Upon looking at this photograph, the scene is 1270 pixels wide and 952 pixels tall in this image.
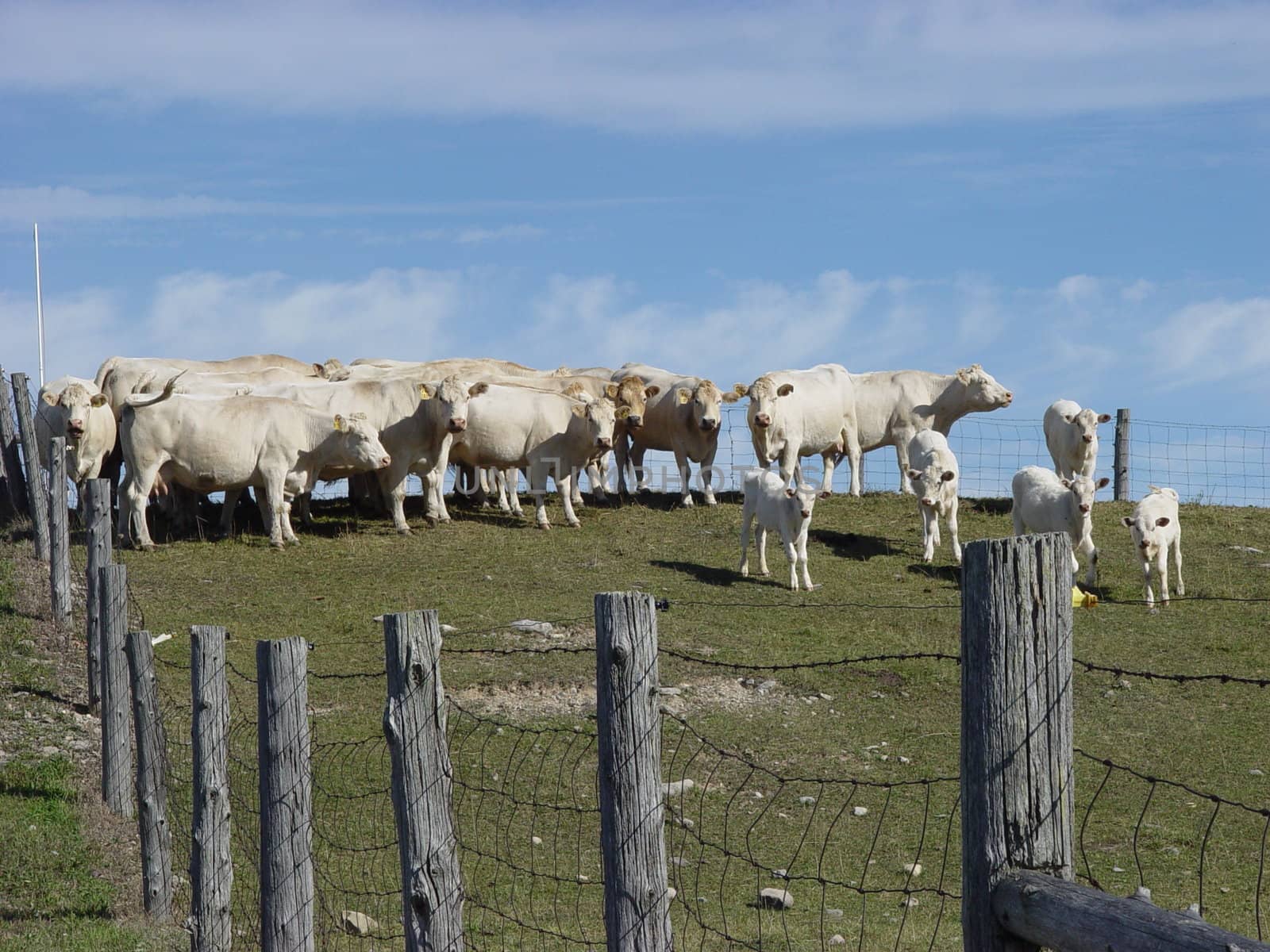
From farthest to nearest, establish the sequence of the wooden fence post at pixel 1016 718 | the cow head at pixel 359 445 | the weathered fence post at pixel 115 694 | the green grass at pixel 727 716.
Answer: the cow head at pixel 359 445
the weathered fence post at pixel 115 694
the green grass at pixel 727 716
the wooden fence post at pixel 1016 718

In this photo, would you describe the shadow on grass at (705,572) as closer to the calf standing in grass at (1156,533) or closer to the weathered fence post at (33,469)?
the calf standing in grass at (1156,533)

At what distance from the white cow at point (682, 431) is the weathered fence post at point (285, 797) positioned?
1754 cm

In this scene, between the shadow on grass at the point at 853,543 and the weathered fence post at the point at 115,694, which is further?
the shadow on grass at the point at 853,543

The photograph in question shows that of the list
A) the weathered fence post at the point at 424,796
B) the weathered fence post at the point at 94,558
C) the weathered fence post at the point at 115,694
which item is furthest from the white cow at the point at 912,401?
the weathered fence post at the point at 424,796

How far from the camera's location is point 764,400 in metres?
23.0

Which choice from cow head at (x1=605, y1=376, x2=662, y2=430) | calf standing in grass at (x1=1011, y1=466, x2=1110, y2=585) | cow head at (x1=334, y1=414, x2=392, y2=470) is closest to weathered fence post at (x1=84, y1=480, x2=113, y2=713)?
cow head at (x1=334, y1=414, x2=392, y2=470)

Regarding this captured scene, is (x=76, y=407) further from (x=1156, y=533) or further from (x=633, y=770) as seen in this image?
(x=633, y=770)

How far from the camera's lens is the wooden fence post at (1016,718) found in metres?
2.74

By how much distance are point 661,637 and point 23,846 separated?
21.8ft

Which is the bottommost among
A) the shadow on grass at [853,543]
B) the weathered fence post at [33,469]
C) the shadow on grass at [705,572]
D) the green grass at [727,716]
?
the green grass at [727,716]

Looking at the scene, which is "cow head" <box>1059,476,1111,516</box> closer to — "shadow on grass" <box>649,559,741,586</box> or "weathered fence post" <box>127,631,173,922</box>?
"shadow on grass" <box>649,559,741,586</box>

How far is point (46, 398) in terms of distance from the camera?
20828 mm

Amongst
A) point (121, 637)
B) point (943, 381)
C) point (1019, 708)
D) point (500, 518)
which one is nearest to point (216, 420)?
point (500, 518)

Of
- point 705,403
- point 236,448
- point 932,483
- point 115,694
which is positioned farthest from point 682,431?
point 115,694
